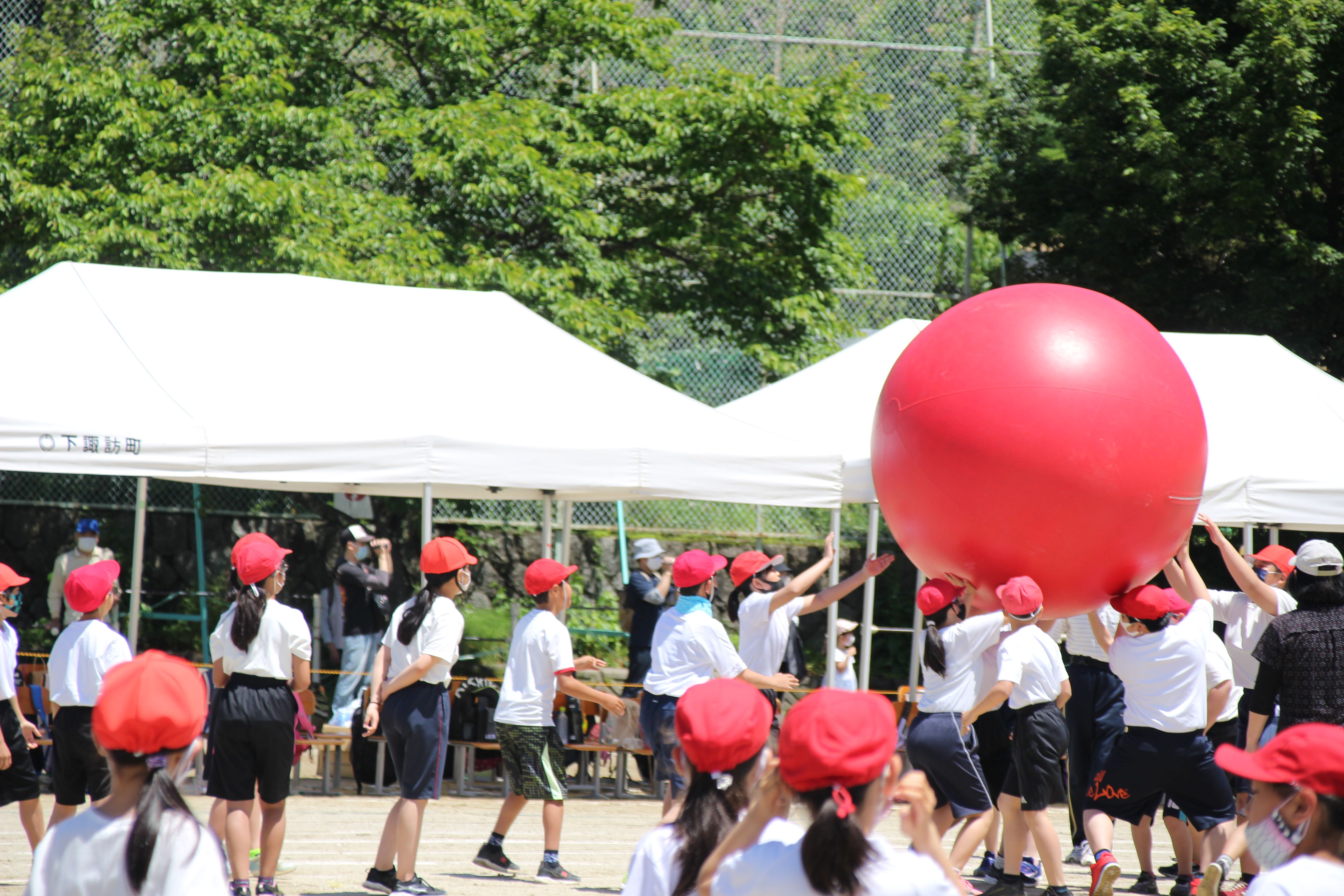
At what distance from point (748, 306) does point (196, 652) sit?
7133 millimetres

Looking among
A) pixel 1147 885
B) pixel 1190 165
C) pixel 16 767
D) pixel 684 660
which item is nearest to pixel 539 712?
pixel 684 660

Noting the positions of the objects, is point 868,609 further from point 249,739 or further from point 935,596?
point 249,739

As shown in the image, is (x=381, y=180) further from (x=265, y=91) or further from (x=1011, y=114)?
(x=1011, y=114)

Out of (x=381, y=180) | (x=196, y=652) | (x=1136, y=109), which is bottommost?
(x=196, y=652)

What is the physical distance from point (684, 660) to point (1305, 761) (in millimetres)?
4489

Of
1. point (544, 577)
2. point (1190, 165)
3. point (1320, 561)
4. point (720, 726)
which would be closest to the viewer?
point (720, 726)

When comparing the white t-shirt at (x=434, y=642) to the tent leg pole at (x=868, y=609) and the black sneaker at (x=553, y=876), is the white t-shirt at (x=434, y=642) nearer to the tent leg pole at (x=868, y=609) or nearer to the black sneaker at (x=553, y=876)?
the black sneaker at (x=553, y=876)

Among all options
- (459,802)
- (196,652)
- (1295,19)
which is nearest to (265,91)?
(196,652)

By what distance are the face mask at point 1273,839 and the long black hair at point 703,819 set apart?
1.12m

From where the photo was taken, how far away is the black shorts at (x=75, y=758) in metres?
5.95

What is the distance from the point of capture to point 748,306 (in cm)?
1555

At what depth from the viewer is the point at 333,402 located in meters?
8.62

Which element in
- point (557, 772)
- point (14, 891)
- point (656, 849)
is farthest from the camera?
point (557, 772)

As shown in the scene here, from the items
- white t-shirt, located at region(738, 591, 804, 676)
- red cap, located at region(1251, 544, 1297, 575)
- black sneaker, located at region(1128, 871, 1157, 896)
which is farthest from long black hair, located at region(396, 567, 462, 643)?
red cap, located at region(1251, 544, 1297, 575)
